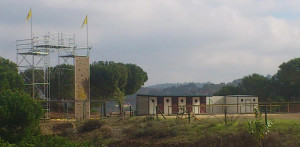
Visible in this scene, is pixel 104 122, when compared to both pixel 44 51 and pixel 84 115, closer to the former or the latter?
pixel 84 115

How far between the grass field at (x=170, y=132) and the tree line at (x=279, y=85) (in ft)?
118

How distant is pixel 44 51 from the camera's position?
50.7 metres

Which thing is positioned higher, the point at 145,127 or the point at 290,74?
the point at 290,74

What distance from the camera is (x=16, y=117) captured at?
31078 millimetres

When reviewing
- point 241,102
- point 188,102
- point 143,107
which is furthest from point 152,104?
point 241,102

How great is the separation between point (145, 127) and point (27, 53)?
2030cm

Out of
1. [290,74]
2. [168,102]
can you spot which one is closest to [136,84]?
[168,102]

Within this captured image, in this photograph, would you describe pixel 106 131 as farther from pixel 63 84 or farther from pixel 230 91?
pixel 230 91

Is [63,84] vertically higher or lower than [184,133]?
higher

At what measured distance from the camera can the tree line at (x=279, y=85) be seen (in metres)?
→ 71.3

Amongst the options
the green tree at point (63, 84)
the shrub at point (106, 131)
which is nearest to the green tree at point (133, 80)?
the green tree at point (63, 84)

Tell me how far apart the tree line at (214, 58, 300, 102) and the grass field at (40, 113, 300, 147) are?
36007 millimetres

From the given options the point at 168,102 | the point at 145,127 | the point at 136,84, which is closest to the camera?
the point at 145,127

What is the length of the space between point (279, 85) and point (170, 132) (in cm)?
4436
